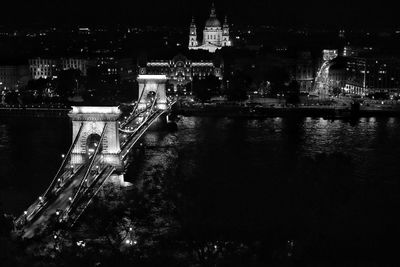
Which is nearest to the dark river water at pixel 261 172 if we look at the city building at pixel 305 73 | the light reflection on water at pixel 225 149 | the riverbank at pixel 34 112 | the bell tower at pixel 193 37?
the light reflection on water at pixel 225 149

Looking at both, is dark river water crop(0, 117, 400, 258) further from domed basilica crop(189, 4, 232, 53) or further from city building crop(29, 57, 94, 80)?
domed basilica crop(189, 4, 232, 53)

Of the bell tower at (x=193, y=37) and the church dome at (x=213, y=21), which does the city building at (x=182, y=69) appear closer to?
the bell tower at (x=193, y=37)

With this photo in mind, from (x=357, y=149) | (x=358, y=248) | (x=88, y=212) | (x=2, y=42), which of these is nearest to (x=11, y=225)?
(x=88, y=212)

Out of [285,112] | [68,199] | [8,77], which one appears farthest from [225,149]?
[8,77]

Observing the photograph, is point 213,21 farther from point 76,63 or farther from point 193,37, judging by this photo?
point 76,63

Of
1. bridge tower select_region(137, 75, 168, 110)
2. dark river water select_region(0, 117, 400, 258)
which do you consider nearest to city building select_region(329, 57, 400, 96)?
dark river water select_region(0, 117, 400, 258)

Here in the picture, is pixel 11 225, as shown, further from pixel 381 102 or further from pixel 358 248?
pixel 381 102
